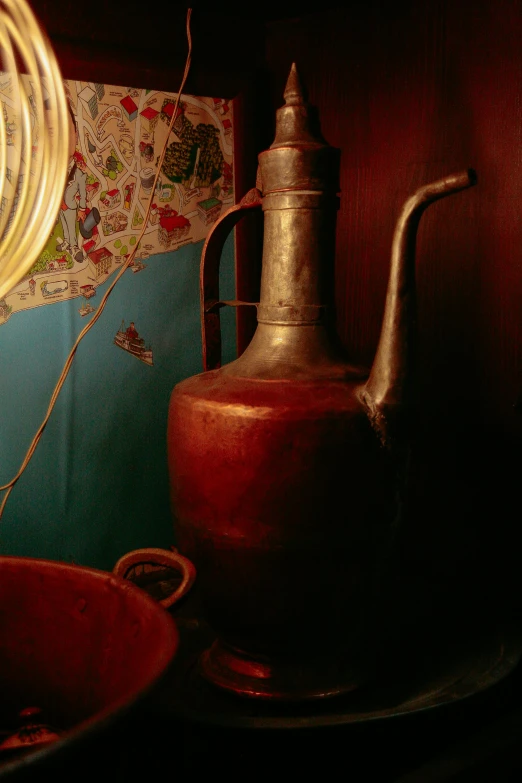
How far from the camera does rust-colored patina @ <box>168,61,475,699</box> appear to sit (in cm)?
104

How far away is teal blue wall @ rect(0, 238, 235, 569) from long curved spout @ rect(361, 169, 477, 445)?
52 cm

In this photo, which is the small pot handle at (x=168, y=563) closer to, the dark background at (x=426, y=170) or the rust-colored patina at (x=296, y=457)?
the rust-colored patina at (x=296, y=457)

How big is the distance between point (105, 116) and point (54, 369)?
0.44m

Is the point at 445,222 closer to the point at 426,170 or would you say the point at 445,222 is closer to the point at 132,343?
the point at 426,170

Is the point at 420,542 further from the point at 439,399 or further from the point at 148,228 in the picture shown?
the point at 148,228

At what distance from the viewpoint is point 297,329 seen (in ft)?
3.79

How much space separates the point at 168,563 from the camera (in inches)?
40.1

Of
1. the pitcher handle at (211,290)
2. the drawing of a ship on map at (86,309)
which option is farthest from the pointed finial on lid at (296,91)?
the drawing of a ship on map at (86,309)

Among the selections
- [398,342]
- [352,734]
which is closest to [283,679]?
[352,734]

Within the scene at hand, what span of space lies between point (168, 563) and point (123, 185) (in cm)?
70

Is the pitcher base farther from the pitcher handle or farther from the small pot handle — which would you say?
the pitcher handle

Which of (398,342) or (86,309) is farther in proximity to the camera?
(86,309)

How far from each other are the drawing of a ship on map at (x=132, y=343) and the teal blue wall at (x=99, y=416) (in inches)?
0.4

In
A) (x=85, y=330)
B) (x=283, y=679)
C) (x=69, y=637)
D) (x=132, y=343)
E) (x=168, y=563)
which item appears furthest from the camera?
(x=132, y=343)
